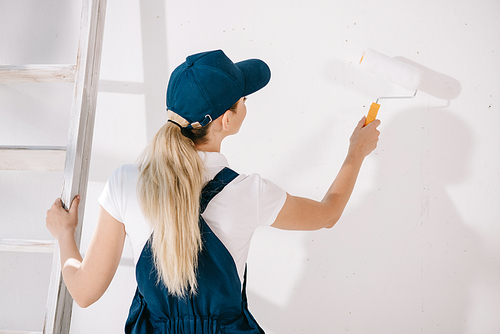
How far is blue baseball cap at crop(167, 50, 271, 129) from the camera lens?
79cm

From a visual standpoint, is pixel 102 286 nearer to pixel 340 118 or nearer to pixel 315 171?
pixel 315 171

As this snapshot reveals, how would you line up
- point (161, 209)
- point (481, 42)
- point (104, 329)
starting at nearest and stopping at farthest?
point (161, 209) < point (481, 42) < point (104, 329)

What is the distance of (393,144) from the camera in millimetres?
1218

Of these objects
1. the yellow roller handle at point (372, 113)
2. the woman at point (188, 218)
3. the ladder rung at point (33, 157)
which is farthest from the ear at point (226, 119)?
the ladder rung at point (33, 157)

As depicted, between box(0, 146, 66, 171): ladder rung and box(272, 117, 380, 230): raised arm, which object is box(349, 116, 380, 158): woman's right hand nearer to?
box(272, 117, 380, 230): raised arm

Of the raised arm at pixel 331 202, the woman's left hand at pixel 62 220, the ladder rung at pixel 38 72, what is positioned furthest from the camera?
the ladder rung at pixel 38 72

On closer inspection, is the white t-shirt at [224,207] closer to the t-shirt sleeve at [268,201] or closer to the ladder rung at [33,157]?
the t-shirt sleeve at [268,201]

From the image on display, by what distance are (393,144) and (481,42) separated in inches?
19.1

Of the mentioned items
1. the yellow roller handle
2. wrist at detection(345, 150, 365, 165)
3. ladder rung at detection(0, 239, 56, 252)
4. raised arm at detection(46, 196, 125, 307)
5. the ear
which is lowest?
ladder rung at detection(0, 239, 56, 252)

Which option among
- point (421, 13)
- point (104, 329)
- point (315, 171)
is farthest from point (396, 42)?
point (104, 329)

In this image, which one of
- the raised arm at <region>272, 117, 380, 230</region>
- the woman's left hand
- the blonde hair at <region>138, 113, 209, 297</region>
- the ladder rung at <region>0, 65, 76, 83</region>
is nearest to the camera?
the blonde hair at <region>138, 113, 209, 297</region>

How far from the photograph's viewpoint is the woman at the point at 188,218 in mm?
752

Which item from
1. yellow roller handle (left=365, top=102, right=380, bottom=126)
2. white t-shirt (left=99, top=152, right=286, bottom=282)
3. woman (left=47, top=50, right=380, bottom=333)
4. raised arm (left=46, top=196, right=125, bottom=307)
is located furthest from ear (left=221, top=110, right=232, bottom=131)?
yellow roller handle (left=365, top=102, right=380, bottom=126)

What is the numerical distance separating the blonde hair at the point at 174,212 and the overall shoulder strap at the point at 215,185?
0.03 metres
